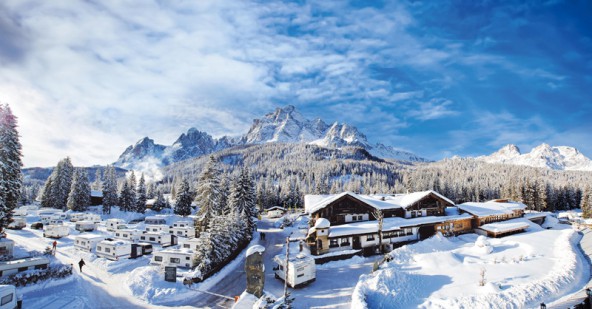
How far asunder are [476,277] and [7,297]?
3603 cm

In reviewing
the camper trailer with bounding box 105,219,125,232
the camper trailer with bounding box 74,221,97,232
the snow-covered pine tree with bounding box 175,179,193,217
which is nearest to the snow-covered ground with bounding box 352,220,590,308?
the camper trailer with bounding box 105,219,125,232

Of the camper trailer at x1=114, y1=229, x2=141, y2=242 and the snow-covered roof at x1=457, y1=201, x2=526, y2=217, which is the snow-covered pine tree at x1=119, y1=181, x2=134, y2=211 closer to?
the camper trailer at x1=114, y1=229, x2=141, y2=242

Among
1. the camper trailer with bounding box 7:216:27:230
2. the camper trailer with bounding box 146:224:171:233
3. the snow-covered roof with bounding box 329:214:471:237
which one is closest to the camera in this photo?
the snow-covered roof with bounding box 329:214:471:237

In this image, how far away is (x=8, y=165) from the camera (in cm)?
3030

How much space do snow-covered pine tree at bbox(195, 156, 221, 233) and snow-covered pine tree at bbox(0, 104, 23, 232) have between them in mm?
20295

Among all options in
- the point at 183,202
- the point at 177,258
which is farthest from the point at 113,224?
the point at 177,258

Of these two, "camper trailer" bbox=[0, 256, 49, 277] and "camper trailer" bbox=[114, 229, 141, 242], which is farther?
"camper trailer" bbox=[114, 229, 141, 242]

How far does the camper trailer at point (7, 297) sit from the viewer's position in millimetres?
18406

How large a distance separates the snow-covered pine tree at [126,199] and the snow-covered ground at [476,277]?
241 feet

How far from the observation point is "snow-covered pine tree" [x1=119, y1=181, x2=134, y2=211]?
3108 inches

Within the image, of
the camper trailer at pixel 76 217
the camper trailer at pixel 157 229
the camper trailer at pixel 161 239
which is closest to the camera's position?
the camper trailer at pixel 161 239

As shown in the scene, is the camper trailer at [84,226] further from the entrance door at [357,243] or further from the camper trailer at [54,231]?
the entrance door at [357,243]

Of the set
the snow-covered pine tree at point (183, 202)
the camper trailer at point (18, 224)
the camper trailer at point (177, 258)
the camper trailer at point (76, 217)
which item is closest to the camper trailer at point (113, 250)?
the camper trailer at point (177, 258)

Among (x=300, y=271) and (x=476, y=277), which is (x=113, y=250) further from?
(x=476, y=277)
